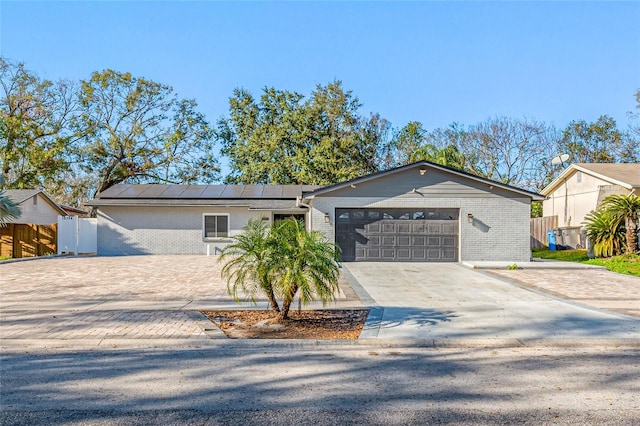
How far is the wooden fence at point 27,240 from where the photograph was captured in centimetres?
2302

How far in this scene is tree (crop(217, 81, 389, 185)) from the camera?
31.8 meters

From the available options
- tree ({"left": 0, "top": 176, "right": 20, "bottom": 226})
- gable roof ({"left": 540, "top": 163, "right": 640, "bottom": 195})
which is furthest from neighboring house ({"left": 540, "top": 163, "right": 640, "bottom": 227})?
tree ({"left": 0, "top": 176, "right": 20, "bottom": 226})

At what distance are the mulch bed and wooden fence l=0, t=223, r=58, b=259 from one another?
18.1 m

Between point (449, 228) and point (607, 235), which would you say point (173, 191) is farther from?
point (607, 235)

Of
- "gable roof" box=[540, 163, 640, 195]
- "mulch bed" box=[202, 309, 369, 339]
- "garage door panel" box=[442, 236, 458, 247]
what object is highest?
"gable roof" box=[540, 163, 640, 195]

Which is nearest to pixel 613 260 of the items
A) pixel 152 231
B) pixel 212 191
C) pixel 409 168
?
pixel 409 168

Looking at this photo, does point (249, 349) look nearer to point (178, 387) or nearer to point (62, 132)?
point (178, 387)

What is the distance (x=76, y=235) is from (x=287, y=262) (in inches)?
770

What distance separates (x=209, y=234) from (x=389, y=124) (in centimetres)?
1907

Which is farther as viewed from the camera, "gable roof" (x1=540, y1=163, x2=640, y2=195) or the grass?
"gable roof" (x1=540, y1=163, x2=640, y2=195)

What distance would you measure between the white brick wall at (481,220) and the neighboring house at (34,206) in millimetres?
16446

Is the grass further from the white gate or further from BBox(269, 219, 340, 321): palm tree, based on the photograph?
the white gate

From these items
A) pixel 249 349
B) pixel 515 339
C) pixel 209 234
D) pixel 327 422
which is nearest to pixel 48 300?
pixel 249 349

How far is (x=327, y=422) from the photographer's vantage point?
4.01 m
